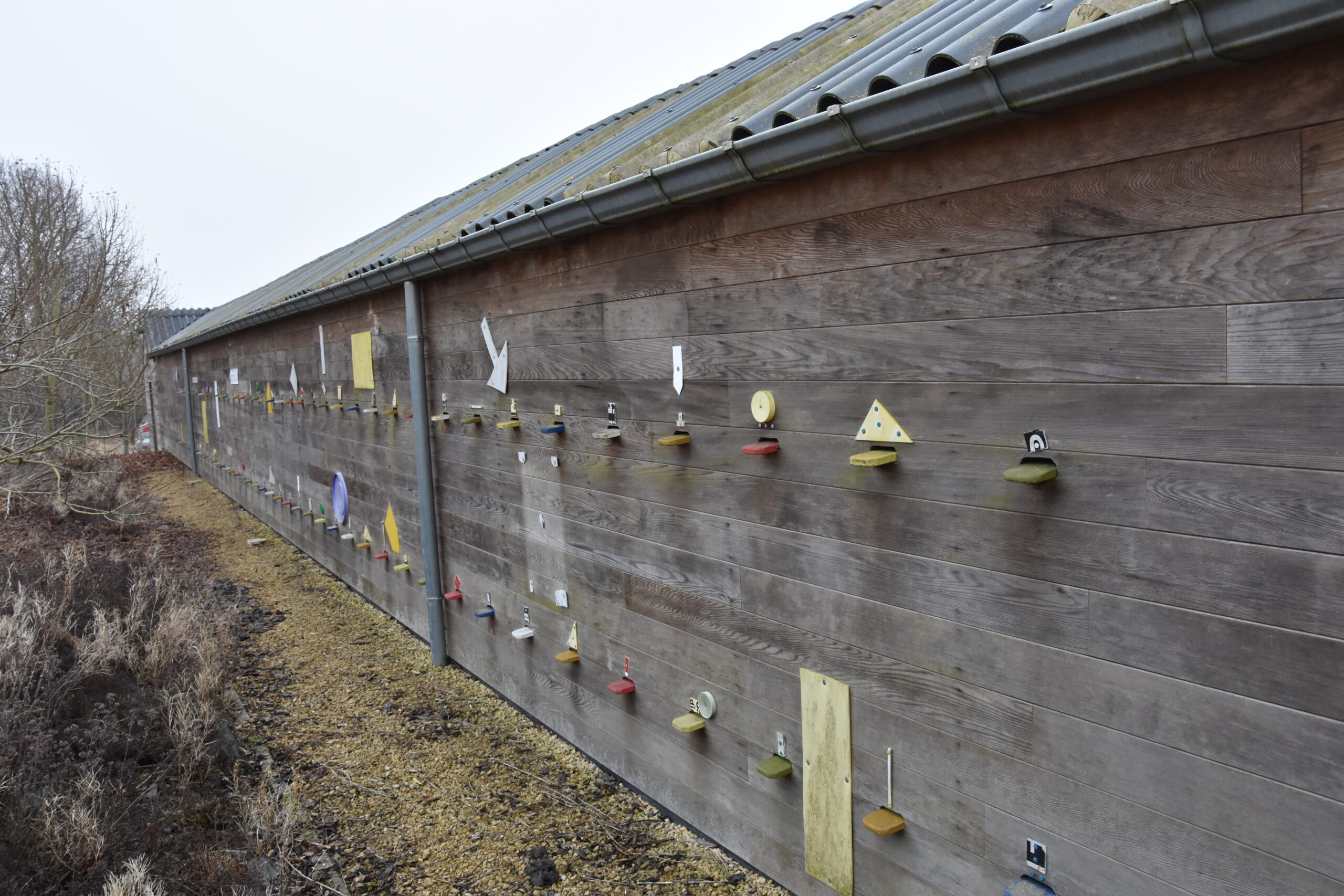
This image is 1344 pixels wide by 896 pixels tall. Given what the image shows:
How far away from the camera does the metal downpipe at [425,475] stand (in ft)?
19.0

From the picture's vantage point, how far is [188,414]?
16969 mm

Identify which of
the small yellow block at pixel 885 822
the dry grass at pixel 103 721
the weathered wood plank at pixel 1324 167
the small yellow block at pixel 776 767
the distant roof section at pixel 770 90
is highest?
the distant roof section at pixel 770 90

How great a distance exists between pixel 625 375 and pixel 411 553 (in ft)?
11.8

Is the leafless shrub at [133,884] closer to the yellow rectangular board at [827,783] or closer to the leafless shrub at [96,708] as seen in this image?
the leafless shrub at [96,708]

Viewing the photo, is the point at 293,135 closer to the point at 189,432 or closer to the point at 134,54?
the point at 134,54

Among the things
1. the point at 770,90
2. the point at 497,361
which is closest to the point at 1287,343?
the point at 770,90

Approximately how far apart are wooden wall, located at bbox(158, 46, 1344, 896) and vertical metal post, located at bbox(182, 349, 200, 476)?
15896mm

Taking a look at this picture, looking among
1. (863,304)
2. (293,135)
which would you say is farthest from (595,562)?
(293,135)

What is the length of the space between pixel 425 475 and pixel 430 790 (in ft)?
7.94

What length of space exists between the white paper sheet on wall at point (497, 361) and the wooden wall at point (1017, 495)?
3.07ft

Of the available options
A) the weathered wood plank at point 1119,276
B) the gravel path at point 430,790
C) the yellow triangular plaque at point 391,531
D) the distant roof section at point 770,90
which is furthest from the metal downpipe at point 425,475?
the weathered wood plank at point 1119,276

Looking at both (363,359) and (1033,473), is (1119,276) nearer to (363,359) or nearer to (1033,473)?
(1033,473)

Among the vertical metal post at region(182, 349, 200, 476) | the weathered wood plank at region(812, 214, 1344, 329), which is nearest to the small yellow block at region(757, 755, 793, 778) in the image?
the weathered wood plank at region(812, 214, 1344, 329)

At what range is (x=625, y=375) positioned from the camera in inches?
149
